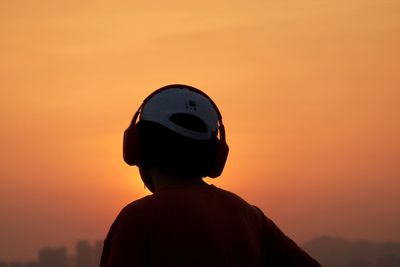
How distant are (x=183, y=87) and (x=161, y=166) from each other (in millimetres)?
362

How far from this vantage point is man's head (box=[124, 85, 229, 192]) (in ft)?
13.8

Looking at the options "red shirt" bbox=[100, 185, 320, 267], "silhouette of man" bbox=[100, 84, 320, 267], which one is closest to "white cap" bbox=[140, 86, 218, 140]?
"silhouette of man" bbox=[100, 84, 320, 267]

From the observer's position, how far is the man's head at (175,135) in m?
4.19

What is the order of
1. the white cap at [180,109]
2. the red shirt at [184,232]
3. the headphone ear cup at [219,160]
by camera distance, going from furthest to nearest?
the headphone ear cup at [219,160] → the white cap at [180,109] → the red shirt at [184,232]

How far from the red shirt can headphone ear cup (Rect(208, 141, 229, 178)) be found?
0.08m

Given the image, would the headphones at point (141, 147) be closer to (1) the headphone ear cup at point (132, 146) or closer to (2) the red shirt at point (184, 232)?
(1) the headphone ear cup at point (132, 146)

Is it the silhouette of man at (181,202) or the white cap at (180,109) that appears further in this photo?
the white cap at (180,109)

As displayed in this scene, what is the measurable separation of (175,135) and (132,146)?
0.62ft

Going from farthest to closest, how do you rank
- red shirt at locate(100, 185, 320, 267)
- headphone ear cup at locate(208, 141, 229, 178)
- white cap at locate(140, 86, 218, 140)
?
headphone ear cup at locate(208, 141, 229, 178)
white cap at locate(140, 86, 218, 140)
red shirt at locate(100, 185, 320, 267)

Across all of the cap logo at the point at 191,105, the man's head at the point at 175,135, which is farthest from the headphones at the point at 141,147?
the cap logo at the point at 191,105

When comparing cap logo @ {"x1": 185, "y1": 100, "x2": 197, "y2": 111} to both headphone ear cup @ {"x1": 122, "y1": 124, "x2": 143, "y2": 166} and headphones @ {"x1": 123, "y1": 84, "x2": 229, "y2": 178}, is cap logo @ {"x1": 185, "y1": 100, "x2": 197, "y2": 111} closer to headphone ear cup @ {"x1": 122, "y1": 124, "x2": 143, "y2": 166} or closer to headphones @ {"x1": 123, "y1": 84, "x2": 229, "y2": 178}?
headphones @ {"x1": 123, "y1": 84, "x2": 229, "y2": 178}

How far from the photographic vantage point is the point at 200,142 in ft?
13.9

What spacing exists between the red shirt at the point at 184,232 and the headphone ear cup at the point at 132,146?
7.3 inches

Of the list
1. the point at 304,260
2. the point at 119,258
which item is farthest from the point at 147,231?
the point at 304,260
